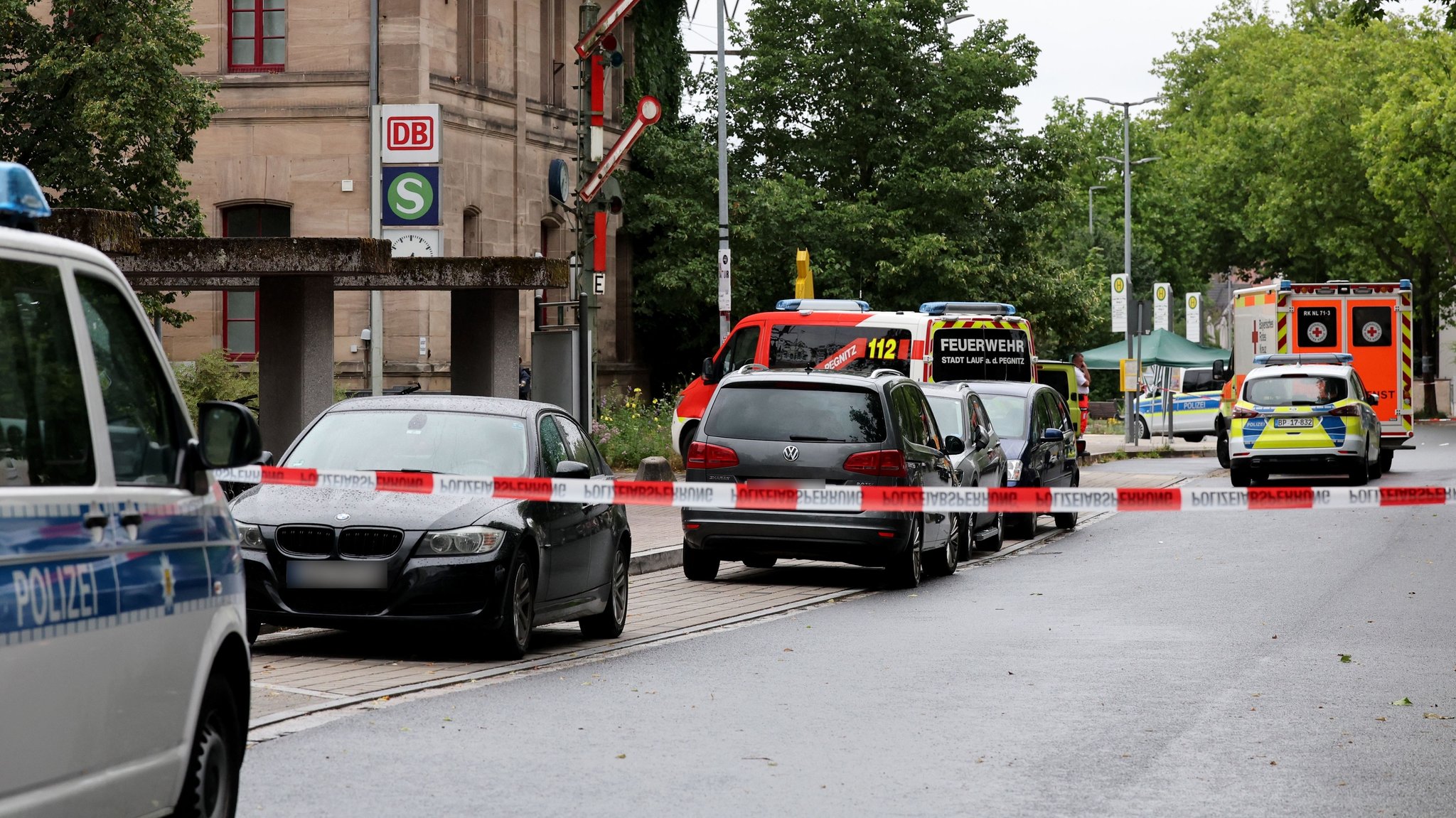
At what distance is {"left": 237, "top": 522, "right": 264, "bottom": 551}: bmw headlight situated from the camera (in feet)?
34.7

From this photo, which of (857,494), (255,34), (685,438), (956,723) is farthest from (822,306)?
(956,723)

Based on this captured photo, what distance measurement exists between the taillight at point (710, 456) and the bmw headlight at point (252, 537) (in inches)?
205

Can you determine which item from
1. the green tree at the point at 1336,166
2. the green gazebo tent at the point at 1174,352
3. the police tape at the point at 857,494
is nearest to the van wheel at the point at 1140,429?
the green gazebo tent at the point at 1174,352

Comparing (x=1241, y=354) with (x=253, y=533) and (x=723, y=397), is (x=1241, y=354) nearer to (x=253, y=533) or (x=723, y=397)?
(x=723, y=397)

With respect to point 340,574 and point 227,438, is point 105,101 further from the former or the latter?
point 227,438

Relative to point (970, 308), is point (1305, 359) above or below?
below

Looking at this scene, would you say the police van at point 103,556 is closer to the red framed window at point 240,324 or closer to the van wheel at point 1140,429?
the red framed window at point 240,324

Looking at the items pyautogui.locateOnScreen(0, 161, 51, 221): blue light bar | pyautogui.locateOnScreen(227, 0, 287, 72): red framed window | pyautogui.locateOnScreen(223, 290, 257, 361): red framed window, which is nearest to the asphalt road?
pyautogui.locateOnScreen(0, 161, 51, 221): blue light bar

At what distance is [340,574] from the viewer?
34.2 ft

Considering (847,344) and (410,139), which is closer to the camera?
(410,139)

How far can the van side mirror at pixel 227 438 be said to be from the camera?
18.8 ft

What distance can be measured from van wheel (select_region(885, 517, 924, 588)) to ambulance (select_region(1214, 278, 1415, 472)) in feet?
62.3

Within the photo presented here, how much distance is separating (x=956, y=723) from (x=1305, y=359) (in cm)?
2350

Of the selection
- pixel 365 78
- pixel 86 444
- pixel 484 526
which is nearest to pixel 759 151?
pixel 365 78
